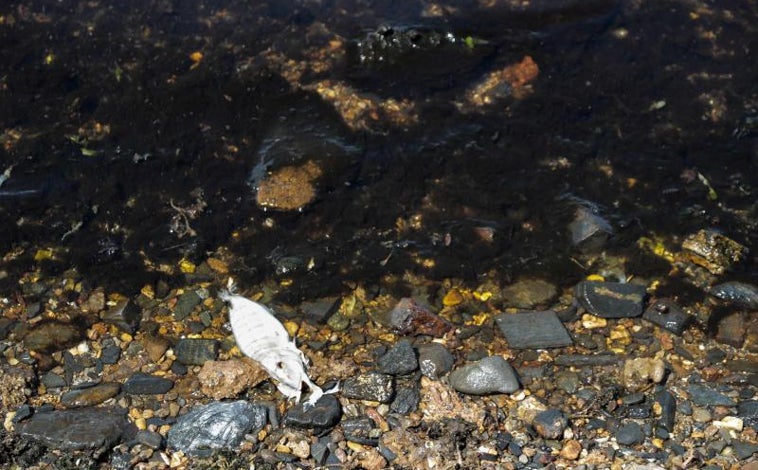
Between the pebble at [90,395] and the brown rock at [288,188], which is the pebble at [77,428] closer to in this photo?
the pebble at [90,395]

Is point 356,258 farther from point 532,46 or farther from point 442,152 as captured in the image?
point 532,46

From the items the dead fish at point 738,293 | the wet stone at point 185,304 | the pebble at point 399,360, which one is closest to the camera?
the pebble at point 399,360

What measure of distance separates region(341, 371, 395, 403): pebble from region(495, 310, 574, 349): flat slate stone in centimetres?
89

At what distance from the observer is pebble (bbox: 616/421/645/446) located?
4.65 meters

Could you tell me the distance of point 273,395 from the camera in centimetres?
493

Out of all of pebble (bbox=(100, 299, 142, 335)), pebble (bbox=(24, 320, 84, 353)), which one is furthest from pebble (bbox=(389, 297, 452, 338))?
pebble (bbox=(24, 320, 84, 353))

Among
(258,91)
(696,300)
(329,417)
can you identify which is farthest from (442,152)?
(329,417)

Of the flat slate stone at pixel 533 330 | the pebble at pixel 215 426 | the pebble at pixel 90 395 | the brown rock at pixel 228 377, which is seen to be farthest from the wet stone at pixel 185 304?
the flat slate stone at pixel 533 330

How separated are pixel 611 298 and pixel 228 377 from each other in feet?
8.44

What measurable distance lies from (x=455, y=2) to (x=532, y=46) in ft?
3.11

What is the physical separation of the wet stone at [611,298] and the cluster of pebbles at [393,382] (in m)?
0.01

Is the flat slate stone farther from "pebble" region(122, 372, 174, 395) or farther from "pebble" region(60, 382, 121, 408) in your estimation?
"pebble" region(60, 382, 121, 408)

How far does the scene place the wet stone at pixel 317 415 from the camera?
15.3 ft

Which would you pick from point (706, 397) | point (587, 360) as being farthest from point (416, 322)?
point (706, 397)
